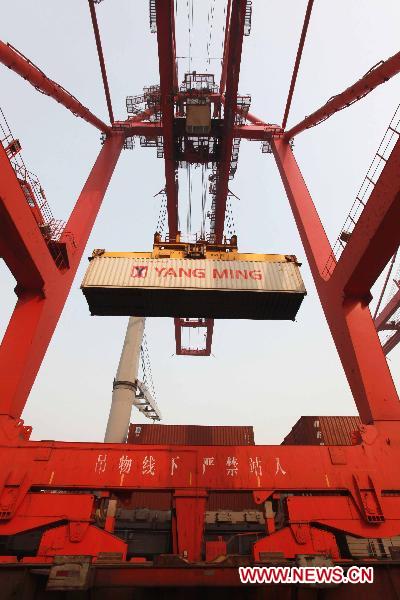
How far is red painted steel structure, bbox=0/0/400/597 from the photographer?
5.62m

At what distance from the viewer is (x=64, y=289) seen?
394 inches

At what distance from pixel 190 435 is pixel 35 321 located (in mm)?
14534

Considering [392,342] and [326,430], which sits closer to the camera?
[326,430]

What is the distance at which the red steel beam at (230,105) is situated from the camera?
999cm

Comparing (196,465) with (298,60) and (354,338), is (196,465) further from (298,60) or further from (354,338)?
(298,60)

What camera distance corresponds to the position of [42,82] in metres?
11.6

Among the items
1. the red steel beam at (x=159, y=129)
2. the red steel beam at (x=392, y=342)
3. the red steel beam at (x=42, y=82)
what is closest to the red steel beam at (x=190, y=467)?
the red steel beam at (x=42, y=82)

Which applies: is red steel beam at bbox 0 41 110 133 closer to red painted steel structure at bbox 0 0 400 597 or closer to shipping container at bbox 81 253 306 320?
red painted steel structure at bbox 0 0 400 597

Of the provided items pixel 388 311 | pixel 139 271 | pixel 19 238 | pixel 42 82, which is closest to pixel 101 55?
pixel 42 82

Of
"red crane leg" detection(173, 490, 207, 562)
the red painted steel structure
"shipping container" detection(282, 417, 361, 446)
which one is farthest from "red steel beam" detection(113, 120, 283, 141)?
"shipping container" detection(282, 417, 361, 446)

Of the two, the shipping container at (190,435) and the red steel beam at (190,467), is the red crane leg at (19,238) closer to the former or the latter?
the red steel beam at (190,467)

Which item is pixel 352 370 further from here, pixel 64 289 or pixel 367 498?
pixel 64 289

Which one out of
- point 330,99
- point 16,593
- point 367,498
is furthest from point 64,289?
point 330,99

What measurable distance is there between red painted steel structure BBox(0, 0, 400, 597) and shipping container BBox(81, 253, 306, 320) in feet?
3.91
